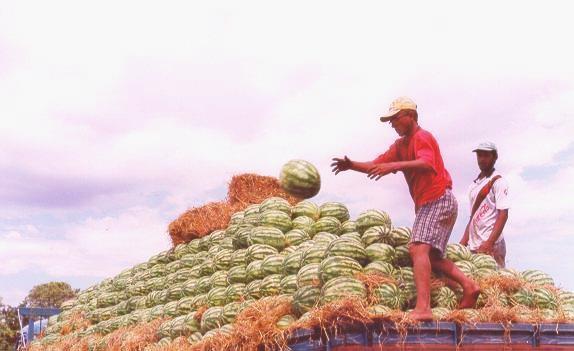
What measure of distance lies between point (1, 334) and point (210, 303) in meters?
23.3

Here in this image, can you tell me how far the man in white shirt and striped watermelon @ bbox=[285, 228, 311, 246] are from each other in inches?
94.9

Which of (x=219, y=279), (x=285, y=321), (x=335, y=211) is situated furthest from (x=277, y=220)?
(x=285, y=321)

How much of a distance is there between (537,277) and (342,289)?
2.74 metres

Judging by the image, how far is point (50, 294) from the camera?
36.4 metres

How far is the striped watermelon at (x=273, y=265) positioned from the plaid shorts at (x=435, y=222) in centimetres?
194

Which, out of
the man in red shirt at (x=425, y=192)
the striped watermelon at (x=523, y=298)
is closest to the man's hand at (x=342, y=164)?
the man in red shirt at (x=425, y=192)

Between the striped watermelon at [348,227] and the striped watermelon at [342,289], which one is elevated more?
the striped watermelon at [348,227]

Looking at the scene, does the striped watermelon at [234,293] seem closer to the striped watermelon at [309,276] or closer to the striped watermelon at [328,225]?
the striped watermelon at [309,276]

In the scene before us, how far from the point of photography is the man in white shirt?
9.11 m

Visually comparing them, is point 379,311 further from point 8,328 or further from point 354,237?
point 8,328

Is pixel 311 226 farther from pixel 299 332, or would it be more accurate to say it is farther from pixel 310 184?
pixel 299 332

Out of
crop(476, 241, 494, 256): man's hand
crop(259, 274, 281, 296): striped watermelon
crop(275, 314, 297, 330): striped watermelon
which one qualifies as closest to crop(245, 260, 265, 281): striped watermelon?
crop(259, 274, 281, 296): striped watermelon

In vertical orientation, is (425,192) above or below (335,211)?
below

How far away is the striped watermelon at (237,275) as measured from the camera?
8.08 meters
